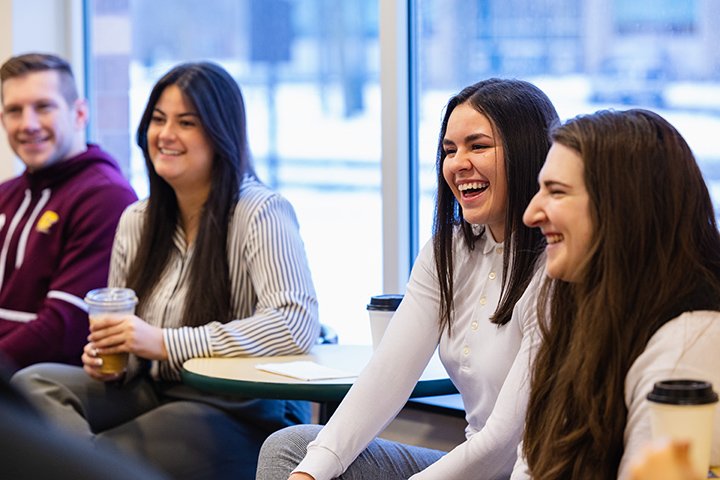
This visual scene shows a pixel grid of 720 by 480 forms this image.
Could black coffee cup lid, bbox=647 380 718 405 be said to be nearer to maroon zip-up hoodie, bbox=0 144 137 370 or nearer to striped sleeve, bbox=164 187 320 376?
striped sleeve, bbox=164 187 320 376

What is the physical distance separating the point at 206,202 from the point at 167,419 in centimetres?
59

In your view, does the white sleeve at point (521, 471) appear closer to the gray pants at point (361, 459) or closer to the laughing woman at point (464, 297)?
the laughing woman at point (464, 297)

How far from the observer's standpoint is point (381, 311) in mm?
2525

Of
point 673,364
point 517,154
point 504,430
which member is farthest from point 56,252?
point 673,364

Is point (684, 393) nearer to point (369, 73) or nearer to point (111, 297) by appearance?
point (111, 297)

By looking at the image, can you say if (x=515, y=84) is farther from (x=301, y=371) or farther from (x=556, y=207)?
(x=301, y=371)

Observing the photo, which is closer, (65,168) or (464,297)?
(464,297)

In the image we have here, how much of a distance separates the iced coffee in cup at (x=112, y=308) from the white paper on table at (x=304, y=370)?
0.39 metres

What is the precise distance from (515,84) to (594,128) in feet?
1.68

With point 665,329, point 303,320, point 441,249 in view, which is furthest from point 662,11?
point 665,329

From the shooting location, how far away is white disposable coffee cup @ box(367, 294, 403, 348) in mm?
2520

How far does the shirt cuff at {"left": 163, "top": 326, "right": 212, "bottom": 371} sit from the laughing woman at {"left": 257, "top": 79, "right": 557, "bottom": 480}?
1.67 ft

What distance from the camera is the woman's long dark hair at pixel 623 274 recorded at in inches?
59.1

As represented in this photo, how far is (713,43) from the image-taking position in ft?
8.76
